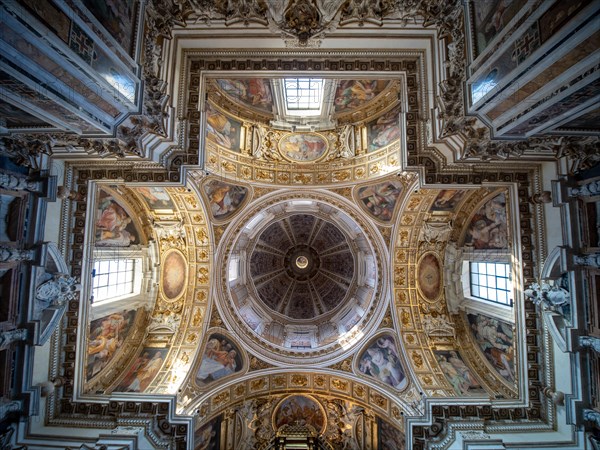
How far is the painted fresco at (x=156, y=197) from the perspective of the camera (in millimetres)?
14625

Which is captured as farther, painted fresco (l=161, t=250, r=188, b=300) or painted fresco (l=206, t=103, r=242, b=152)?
painted fresco (l=161, t=250, r=188, b=300)

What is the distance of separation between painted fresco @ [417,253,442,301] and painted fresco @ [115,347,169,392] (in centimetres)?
1215

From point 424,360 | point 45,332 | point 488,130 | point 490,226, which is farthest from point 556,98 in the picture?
point 45,332

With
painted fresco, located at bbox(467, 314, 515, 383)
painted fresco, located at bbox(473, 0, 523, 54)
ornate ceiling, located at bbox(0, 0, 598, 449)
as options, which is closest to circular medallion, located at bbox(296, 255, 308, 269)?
ornate ceiling, located at bbox(0, 0, 598, 449)

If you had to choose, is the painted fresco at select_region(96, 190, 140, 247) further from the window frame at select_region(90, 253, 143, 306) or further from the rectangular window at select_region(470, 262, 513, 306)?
the rectangular window at select_region(470, 262, 513, 306)

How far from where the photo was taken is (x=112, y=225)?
47.8ft

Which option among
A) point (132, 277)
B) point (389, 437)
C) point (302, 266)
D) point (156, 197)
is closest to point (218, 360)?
point (132, 277)

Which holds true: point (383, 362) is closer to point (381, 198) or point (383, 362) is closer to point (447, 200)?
point (381, 198)

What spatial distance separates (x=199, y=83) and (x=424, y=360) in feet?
47.7

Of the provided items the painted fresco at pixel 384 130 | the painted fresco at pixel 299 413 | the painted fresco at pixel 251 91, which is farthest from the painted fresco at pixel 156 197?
the painted fresco at pixel 299 413

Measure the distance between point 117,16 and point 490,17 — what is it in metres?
8.43

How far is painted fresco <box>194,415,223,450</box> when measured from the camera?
14.3m

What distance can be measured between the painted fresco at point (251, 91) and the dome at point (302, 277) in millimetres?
4640

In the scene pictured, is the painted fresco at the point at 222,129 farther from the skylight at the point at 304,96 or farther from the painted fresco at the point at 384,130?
the painted fresco at the point at 384,130
